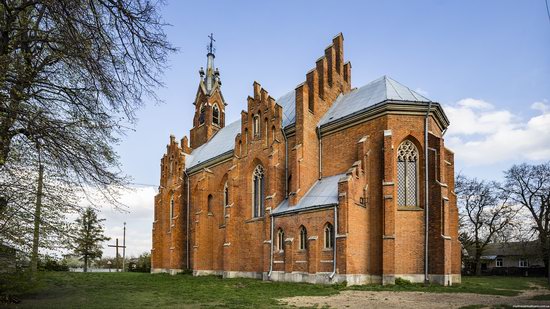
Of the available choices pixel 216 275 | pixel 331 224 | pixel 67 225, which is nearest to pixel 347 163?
pixel 331 224

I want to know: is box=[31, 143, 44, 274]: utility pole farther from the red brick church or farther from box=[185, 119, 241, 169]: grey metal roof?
box=[185, 119, 241, 169]: grey metal roof

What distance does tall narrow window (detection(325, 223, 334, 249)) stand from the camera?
22.3 metres

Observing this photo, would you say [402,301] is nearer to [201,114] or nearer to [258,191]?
[258,191]

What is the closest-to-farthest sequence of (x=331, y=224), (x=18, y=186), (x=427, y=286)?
(x=18, y=186) < (x=427, y=286) < (x=331, y=224)

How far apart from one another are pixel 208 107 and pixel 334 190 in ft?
85.4

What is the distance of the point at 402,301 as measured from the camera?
590 inches

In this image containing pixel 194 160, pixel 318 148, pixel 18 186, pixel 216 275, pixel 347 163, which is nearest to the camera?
pixel 18 186

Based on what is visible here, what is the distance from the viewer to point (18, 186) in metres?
8.36

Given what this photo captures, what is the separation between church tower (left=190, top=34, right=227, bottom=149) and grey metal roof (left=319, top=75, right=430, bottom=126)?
66.3 feet

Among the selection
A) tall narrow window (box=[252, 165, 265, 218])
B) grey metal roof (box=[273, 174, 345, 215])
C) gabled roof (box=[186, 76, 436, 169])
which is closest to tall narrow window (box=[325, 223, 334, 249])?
Result: grey metal roof (box=[273, 174, 345, 215])

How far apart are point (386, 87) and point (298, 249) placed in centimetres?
1098

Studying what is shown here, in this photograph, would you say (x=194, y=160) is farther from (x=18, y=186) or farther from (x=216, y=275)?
(x=18, y=186)

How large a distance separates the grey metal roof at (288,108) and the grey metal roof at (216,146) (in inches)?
230

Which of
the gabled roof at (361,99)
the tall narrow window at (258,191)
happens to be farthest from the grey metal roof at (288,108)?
the tall narrow window at (258,191)
